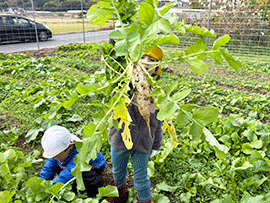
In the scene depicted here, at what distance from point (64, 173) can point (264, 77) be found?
577 centimetres

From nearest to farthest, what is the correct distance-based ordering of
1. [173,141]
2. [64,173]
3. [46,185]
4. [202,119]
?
1. [202,119]
2. [173,141]
3. [46,185]
4. [64,173]

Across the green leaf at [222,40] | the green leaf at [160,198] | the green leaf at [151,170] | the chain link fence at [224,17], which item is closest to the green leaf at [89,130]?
the green leaf at [222,40]

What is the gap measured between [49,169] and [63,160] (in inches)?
8.6

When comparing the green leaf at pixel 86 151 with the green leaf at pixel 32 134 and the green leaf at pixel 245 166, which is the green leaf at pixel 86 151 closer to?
the green leaf at pixel 245 166

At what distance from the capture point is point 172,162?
2572 millimetres

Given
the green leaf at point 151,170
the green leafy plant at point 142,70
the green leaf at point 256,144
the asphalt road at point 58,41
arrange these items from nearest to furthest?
the green leafy plant at point 142,70
the green leaf at point 151,170
the green leaf at point 256,144
the asphalt road at point 58,41

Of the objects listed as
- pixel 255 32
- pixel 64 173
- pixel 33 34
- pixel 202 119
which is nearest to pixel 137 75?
pixel 202 119

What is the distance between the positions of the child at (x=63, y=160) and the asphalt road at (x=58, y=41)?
797 cm

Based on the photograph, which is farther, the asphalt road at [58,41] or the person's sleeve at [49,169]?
the asphalt road at [58,41]

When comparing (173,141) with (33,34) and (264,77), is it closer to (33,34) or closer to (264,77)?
(264,77)

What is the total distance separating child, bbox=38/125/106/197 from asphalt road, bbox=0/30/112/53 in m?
7.97

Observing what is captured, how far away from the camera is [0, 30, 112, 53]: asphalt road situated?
29.0ft

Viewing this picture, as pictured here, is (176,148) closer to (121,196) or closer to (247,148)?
(247,148)

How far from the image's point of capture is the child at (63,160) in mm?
1978
